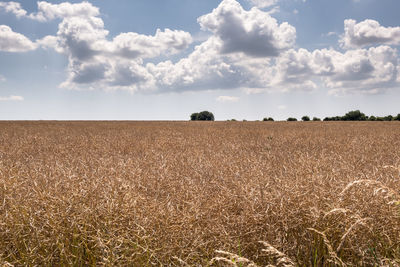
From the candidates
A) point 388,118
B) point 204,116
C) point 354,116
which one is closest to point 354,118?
point 354,116

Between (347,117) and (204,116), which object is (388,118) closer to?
(347,117)

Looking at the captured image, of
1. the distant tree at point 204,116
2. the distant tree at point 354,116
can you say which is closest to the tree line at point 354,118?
the distant tree at point 354,116

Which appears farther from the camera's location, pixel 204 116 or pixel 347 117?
pixel 204 116

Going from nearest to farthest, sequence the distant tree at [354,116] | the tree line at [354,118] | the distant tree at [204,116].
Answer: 1. the tree line at [354,118]
2. the distant tree at [354,116]
3. the distant tree at [204,116]

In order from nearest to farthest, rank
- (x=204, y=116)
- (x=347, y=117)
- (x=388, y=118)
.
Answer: (x=388, y=118)
(x=347, y=117)
(x=204, y=116)

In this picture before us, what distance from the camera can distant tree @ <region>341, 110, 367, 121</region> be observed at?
69681mm

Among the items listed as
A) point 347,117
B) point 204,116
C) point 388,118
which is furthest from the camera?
point 204,116

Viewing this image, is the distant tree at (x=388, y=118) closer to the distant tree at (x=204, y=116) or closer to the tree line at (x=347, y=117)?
the tree line at (x=347, y=117)

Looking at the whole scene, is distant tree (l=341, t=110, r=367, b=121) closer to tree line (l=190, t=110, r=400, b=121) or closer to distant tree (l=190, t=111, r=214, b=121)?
tree line (l=190, t=110, r=400, b=121)

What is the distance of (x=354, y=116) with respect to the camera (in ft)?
240

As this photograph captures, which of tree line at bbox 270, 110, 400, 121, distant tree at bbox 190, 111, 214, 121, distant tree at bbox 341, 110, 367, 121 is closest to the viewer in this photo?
tree line at bbox 270, 110, 400, 121

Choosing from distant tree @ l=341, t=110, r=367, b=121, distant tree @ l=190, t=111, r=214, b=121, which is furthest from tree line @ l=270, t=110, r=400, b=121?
distant tree @ l=190, t=111, r=214, b=121

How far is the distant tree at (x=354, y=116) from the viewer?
2743 inches

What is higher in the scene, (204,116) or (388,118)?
(204,116)
